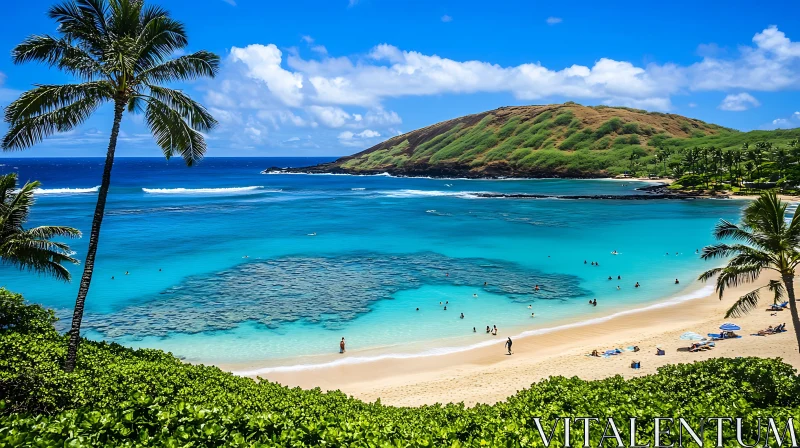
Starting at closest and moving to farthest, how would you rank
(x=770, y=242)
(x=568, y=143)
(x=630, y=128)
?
1. (x=770, y=242)
2. (x=568, y=143)
3. (x=630, y=128)

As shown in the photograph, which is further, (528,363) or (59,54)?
(528,363)

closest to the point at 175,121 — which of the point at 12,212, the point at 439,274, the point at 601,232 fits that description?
the point at 12,212

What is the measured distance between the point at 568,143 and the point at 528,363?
15970 cm

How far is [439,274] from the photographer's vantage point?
40.1m

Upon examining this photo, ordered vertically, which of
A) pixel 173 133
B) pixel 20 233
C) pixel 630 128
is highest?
pixel 630 128

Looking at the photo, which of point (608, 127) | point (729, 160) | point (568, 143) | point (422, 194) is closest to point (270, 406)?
point (422, 194)

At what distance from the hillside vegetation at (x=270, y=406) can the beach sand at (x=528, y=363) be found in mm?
7745

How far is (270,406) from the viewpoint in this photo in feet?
35.1

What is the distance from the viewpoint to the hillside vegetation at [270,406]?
7.85 m

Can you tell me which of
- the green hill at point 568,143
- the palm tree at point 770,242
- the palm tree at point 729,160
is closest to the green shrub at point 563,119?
the green hill at point 568,143

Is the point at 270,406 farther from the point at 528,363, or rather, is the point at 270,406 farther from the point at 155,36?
the point at 528,363

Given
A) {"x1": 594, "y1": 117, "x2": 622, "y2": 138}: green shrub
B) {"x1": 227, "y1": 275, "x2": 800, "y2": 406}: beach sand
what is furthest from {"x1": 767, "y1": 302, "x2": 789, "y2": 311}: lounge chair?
{"x1": 594, "y1": 117, "x2": 622, "y2": 138}: green shrub

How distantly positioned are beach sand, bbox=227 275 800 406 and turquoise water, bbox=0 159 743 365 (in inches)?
86.0

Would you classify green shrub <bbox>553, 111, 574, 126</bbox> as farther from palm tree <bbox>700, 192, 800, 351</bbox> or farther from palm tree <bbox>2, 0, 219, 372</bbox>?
palm tree <bbox>2, 0, 219, 372</bbox>
